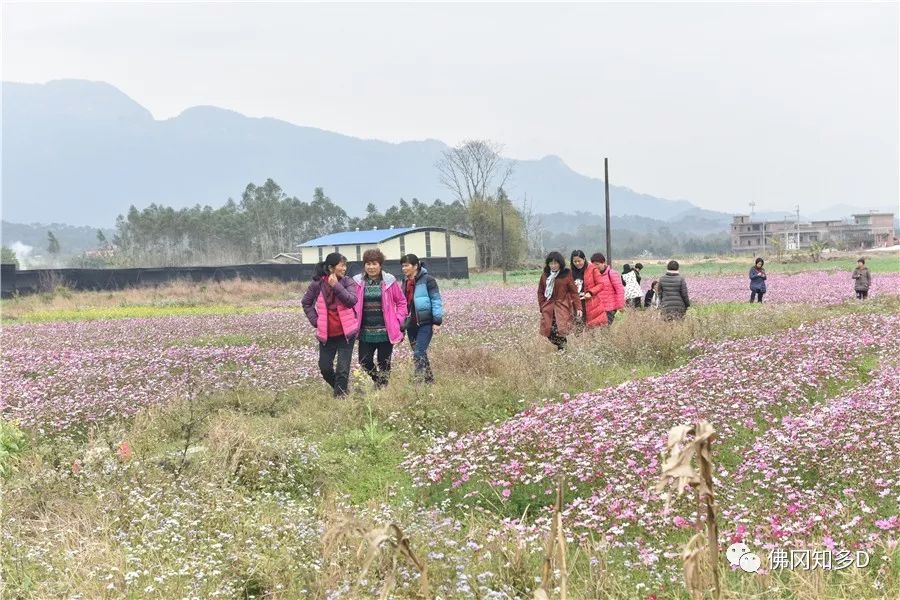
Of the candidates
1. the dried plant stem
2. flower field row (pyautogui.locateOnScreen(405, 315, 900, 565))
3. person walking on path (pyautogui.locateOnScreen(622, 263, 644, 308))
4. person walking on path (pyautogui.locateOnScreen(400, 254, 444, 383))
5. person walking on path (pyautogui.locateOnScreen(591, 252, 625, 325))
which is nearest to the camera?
the dried plant stem

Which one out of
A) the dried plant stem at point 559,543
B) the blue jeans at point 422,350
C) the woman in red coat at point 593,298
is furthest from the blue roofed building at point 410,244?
the dried plant stem at point 559,543

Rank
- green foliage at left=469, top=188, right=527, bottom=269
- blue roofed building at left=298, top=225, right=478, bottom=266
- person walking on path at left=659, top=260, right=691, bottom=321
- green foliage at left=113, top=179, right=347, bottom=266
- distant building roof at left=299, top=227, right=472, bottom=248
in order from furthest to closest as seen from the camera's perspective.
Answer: green foliage at left=113, top=179, right=347, bottom=266, green foliage at left=469, top=188, right=527, bottom=269, blue roofed building at left=298, top=225, right=478, bottom=266, distant building roof at left=299, top=227, right=472, bottom=248, person walking on path at left=659, top=260, right=691, bottom=321

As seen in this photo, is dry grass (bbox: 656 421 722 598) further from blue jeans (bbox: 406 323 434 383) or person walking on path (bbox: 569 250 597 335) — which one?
person walking on path (bbox: 569 250 597 335)

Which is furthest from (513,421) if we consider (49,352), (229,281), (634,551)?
(229,281)

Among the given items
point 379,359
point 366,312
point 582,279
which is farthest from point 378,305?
point 582,279

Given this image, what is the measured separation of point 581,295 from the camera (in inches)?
512

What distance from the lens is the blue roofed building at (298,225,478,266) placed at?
78812 mm

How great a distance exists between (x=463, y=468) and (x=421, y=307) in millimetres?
4429

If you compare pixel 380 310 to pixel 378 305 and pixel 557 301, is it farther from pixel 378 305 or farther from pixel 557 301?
pixel 557 301

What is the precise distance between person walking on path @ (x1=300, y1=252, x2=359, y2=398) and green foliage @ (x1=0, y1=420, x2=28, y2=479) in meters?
3.44

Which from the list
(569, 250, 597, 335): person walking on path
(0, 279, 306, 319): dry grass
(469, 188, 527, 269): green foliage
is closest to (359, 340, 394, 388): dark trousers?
(569, 250, 597, 335): person walking on path

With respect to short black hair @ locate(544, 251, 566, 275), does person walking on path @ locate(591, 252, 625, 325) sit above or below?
below

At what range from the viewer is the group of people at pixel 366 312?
9953mm

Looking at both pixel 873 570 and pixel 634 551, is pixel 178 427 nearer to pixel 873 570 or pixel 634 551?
pixel 634 551
